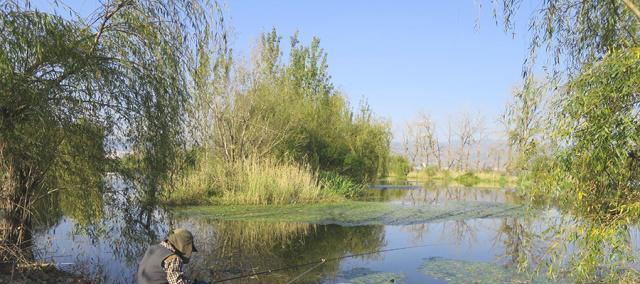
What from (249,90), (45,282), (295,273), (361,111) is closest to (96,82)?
(45,282)

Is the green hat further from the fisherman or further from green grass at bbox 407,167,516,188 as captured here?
green grass at bbox 407,167,516,188

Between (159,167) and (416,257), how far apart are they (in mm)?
6187


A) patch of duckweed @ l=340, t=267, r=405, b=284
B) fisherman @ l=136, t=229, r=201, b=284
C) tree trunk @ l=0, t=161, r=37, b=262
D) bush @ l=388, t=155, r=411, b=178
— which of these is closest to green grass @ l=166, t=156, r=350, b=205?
patch of duckweed @ l=340, t=267, r=405, b=284

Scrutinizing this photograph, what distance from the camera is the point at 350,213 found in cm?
1856

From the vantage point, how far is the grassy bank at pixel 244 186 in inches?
757

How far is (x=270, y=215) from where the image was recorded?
1675 cm

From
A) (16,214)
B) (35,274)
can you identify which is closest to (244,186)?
(16,214)

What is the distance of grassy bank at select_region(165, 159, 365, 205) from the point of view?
63.1 feet

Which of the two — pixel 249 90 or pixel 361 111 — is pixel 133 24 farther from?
pixel 361 111

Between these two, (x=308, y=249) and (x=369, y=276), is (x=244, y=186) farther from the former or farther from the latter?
(x=369, y=276)

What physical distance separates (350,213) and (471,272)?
878 cm

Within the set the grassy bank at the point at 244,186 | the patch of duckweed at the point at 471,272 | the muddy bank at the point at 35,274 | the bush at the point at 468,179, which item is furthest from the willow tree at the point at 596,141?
the bush at the point at 468,179

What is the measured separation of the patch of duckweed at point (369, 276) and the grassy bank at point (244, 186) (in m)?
9.84

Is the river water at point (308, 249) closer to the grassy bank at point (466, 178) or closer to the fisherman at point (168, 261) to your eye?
the fisherman at point (168, 261)
